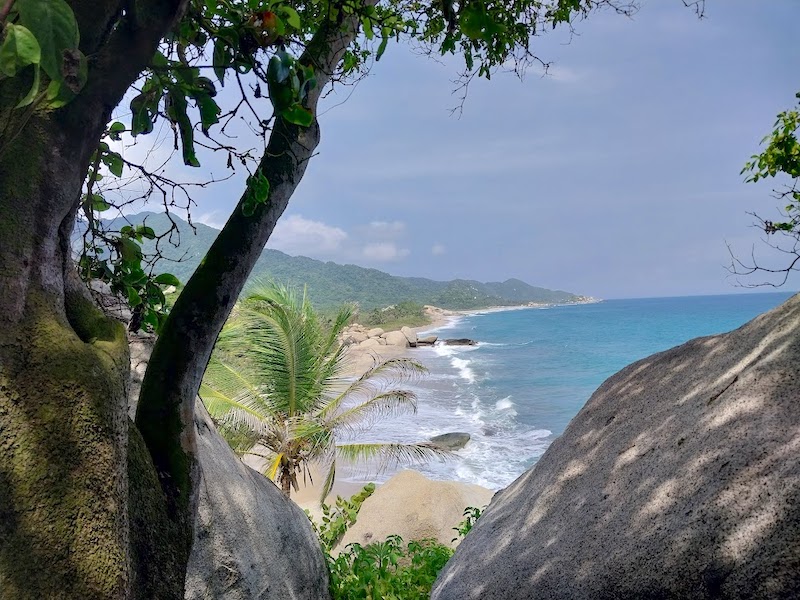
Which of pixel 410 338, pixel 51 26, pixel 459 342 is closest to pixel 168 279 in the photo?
pixel 51 26

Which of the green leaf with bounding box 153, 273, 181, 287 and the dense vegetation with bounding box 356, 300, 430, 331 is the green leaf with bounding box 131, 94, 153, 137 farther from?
the dense vegetation with bounding box 356, 300, 430, 331

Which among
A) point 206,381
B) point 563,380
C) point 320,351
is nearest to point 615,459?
point 320,351

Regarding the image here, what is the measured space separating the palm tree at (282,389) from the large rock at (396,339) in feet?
113

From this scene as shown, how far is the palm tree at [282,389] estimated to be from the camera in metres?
9.58

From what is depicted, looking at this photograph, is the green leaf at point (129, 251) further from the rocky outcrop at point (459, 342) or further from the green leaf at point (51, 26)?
the rocky outcrop at point (459, 342)

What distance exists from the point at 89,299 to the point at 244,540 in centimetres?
223

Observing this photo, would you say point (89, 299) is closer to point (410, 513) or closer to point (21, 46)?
point (21, 46)

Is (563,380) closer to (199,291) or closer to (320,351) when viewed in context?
(320,351)

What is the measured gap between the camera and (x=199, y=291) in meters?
2.21

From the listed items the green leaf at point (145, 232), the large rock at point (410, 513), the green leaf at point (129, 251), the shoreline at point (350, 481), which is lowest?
the shoreline at point (350, 481)

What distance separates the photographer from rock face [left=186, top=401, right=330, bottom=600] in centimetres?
312

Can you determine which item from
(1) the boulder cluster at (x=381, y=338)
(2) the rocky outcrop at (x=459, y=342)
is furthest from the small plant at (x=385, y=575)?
(2) the rocky outcrop at (x=459, y=342)

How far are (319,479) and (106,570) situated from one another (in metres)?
14.9

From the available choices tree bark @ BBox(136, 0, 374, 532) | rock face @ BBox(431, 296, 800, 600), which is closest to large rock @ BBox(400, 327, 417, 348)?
rock face @ BBox(431, 296, 800, 600)
